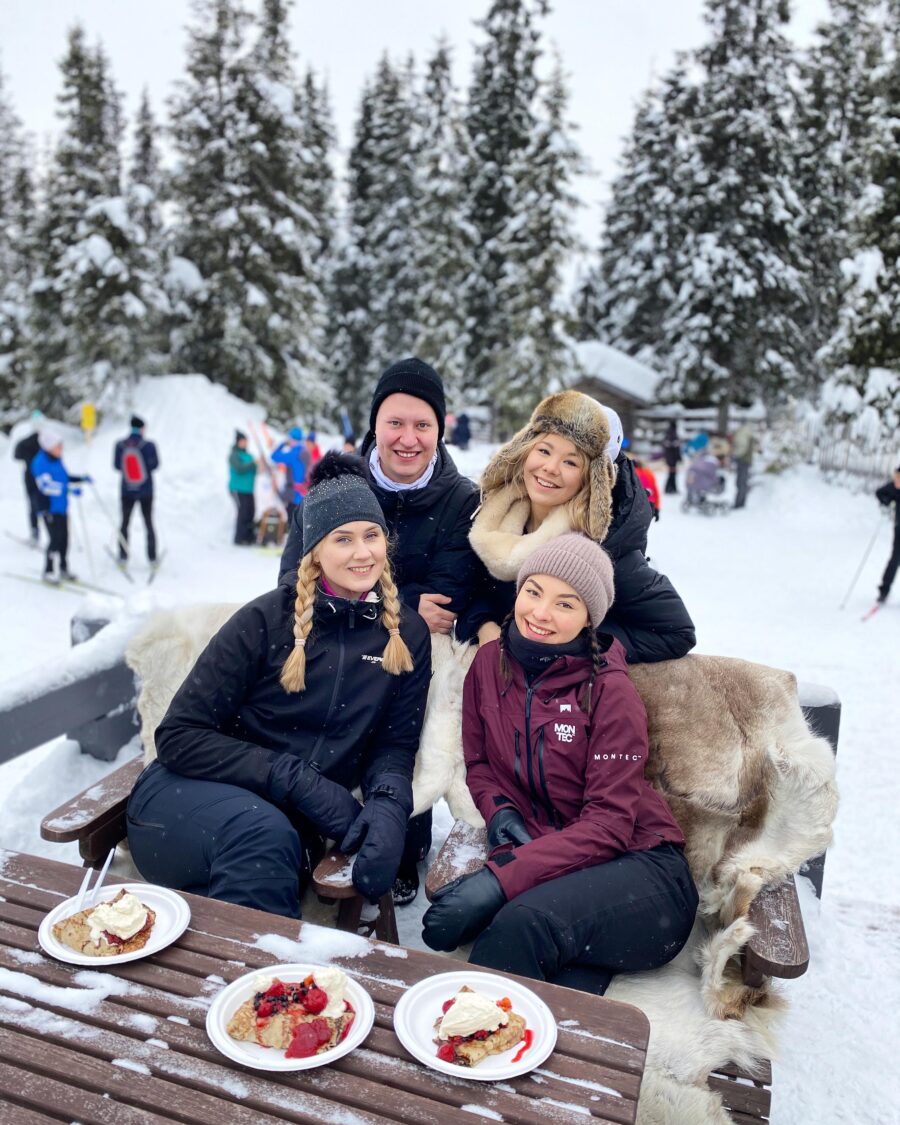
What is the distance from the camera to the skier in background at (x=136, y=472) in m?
12.8

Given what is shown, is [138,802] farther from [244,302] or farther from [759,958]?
[244,302]

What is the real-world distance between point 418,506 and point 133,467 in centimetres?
1032

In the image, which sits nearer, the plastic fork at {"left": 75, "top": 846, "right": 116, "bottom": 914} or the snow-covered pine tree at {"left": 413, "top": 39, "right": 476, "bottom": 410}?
the plastic fork at {"left": 75, "top": 846, "right": 116, "bottom": 914}

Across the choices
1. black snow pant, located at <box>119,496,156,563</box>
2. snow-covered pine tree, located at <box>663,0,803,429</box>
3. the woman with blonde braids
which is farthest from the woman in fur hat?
snow-covered pine tree, located at <box>663,0,803,429</box>

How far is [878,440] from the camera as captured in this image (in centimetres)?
2020

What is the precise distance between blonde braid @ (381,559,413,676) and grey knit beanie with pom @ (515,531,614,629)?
1.68 ft

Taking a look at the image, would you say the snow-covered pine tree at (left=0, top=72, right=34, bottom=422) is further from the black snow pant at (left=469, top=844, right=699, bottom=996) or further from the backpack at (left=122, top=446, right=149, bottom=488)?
the black snow pant at (left=469, top=844, right=699, bottom=996)

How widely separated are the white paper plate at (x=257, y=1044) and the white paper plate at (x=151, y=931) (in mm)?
250

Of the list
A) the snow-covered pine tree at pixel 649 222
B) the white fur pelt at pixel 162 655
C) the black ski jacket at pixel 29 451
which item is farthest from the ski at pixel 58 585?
the snow-covered pine tree at pixel 649 222

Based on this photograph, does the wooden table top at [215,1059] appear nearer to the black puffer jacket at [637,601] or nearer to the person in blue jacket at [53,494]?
the black puffer jacket at [637,601]

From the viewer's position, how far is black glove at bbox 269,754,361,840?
2.89 m

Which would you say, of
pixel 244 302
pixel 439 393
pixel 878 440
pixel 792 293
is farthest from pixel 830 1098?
pixel 792 293

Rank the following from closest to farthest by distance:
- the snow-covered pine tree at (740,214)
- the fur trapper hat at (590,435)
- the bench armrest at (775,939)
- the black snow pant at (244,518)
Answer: the bench armrest at (775,939) → the fur trapper hat at (590,435) → the black snow pant at (244,518) → the snow-covered pine tree at (740,214)

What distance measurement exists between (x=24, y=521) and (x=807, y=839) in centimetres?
1528
